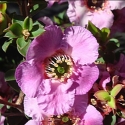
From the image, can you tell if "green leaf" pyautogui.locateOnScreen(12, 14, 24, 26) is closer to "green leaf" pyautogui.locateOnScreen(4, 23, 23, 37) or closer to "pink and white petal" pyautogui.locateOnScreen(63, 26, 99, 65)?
"green leaf" pyautogui.locateOnScreen(4, 23, 23, 37)

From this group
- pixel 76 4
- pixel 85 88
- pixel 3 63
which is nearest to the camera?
pixel 85 88

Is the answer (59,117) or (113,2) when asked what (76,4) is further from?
(59,117)

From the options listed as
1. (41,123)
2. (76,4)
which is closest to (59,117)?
(41,123)

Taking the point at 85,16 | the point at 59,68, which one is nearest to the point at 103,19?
the point at 85,16

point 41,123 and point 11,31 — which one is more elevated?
point 11,31

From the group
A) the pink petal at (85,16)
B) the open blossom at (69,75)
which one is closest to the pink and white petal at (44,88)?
the open blossom at (69,75)

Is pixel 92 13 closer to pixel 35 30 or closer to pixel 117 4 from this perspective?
pixel 117 4
